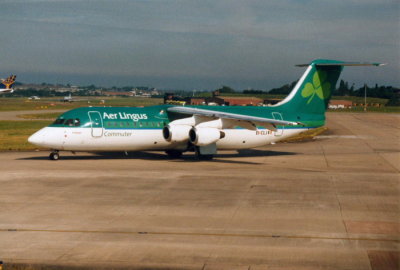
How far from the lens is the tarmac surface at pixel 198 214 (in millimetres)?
14172

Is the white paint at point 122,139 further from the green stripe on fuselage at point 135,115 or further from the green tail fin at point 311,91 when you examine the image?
the green tail fin at point 311,91

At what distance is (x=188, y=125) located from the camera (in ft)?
112

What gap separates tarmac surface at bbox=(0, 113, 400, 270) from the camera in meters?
14.2

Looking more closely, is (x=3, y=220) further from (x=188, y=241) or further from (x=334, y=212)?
(x=334, y=212)

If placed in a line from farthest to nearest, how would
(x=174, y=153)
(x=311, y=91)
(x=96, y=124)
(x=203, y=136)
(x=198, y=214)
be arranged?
(x=311, y=91) < (x=174, y=153) < (x=203, y=136) < (x=96, y=124) < (x=198, y=214)

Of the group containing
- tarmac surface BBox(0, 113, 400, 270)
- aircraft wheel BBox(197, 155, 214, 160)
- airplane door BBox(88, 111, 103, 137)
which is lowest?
aircraft wheel BBox(197, 155, 214, 160)

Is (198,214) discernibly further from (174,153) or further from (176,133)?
(174,153)

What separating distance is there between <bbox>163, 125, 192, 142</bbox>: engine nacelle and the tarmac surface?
4.79 feet

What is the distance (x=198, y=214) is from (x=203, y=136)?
14285 mm

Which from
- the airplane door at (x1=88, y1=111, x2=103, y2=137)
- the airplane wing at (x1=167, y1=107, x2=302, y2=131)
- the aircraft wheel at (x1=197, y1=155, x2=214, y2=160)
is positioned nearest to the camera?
the airplane wing at (x1=167, y1=107, x2=302, y2=131)

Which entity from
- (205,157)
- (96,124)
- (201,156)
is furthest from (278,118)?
(96,124)

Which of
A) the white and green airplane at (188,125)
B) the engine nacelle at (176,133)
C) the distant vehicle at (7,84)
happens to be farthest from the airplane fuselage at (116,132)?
the distant vehicle at (7,84)

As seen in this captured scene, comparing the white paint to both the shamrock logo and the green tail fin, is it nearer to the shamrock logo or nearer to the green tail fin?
the green tail fin

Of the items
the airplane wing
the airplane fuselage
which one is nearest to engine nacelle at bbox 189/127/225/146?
the airplane wing
